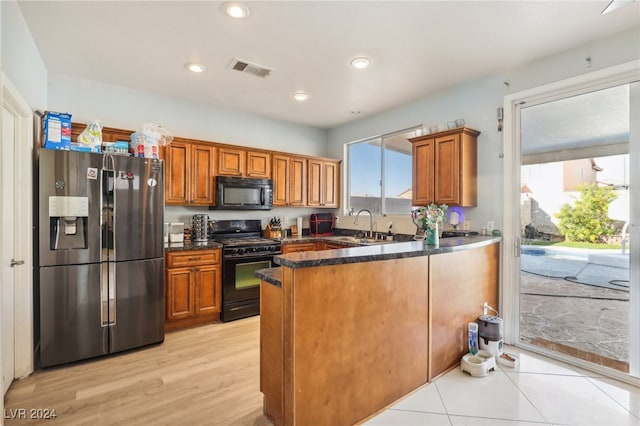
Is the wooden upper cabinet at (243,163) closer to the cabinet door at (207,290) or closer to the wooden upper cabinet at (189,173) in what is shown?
the wooden upper cabinet at (189,173)

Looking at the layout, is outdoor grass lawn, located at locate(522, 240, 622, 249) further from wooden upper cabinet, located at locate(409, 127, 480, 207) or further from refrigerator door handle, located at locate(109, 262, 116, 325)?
refrigerator door handle, located at locate(109, 262, 116, 325)

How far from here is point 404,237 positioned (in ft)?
13.9

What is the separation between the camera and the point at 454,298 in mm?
2598

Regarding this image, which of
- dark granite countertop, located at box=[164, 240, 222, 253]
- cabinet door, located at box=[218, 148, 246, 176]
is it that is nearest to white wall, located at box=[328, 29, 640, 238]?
cabinet door, located at box=[218, 148, 246, 176]

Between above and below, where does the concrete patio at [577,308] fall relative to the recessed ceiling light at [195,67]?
below

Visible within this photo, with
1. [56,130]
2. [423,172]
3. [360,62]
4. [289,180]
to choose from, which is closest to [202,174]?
[289,180]

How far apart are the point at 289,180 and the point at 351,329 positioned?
3178 mm

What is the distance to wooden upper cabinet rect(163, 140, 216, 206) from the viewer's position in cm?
377

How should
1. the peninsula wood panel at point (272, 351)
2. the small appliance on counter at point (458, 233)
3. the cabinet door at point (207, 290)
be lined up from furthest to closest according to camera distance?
1. the cabinet door at point (207, 290)
2. the small appliance on counter at point (458, 233)
3. the peninsula wood panel at point (272, 351)

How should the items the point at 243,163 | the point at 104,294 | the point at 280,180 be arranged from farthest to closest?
the point at 280,180 → the point at 243,163 → the point at 104,294

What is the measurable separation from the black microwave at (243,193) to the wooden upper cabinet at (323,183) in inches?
30.3

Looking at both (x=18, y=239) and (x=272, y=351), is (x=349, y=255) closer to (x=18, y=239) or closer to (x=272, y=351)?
(x=272, y=351)

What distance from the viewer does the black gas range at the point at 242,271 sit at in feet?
12.4

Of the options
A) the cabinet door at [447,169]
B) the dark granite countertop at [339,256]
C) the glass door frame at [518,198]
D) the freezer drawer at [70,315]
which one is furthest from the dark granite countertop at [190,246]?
the glass door frame at [518,198]
